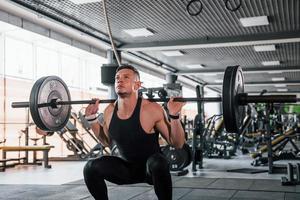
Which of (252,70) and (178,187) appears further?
(252,70)

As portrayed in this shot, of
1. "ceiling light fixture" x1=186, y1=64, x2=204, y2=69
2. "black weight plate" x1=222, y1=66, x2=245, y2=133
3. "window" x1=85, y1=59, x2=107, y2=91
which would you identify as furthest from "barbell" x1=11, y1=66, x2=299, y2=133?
"ceiling light fixture" x1=186, y1=64, x2=204, y2=69

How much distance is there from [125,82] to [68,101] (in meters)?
0.52

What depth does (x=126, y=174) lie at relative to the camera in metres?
2.15

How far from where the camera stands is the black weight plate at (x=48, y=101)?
7.92 feet

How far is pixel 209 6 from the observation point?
16.7 feet

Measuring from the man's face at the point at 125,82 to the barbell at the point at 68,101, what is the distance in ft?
0.52

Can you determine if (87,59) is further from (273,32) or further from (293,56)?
(293,56)

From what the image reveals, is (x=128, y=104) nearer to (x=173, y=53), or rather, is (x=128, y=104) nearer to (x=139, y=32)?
(x=139, y=32)

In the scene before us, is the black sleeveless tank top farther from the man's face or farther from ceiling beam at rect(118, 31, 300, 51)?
ceiling beam at rect(118, 31, 300, 51)

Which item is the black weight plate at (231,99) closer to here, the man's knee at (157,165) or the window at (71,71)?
the man's knee at (157,165)

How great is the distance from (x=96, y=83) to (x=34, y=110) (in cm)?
693

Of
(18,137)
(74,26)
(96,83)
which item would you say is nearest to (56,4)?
(74,26)

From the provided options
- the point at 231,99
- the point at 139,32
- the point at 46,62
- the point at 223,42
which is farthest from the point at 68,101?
the point at 46,62

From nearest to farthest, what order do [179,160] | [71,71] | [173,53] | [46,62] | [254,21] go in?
[179,160] < [254,21] < [46,62] < [71,71] < [173,53]
